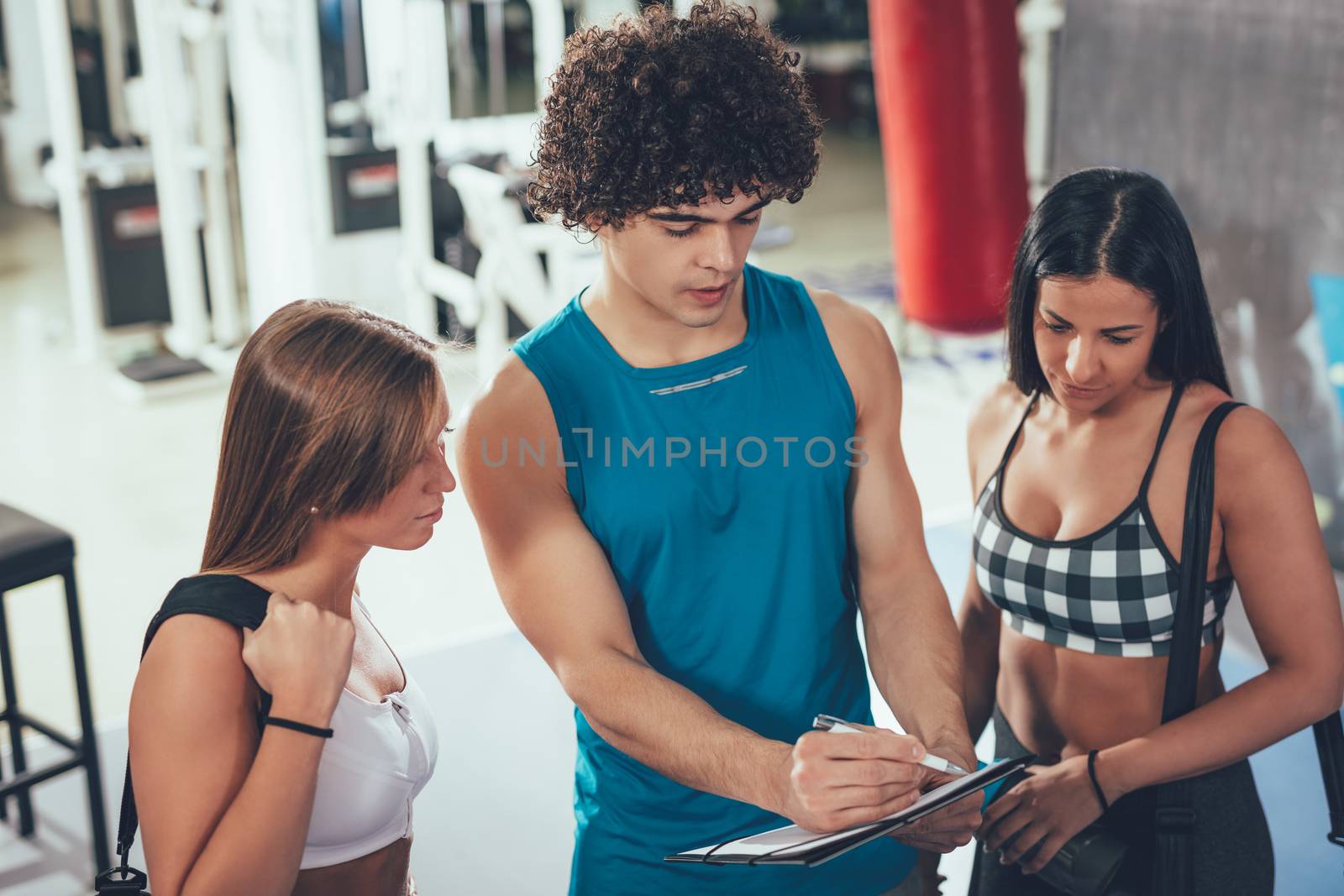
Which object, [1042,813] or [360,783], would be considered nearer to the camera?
[360,783]

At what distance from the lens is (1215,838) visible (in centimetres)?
168

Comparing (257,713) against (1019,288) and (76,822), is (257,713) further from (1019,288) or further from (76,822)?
(76,822)

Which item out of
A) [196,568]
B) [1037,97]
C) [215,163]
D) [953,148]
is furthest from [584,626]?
[1037,97]

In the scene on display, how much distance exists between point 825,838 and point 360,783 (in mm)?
487

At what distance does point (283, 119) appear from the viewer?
221 inches

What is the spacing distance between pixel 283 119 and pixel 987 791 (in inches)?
188

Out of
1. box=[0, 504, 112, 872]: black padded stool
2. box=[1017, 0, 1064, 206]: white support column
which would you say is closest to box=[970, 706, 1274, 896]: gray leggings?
box=[0, 504, 112, 872]: black padded stool

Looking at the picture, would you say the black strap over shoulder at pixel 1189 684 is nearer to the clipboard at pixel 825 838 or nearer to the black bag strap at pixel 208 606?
the clipboard at pixel 825 838

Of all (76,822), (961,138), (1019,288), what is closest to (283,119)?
(961,138)

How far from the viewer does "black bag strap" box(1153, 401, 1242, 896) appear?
162 cm

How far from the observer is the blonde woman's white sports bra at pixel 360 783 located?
138cm

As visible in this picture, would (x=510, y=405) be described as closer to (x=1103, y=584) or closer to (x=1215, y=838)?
(x=1103, y=584)

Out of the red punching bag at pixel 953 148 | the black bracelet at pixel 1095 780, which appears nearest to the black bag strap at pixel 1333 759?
the black bracelet at pixel 1095 780

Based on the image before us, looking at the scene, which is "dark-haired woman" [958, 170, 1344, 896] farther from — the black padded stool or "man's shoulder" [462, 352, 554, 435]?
the black padded stool
